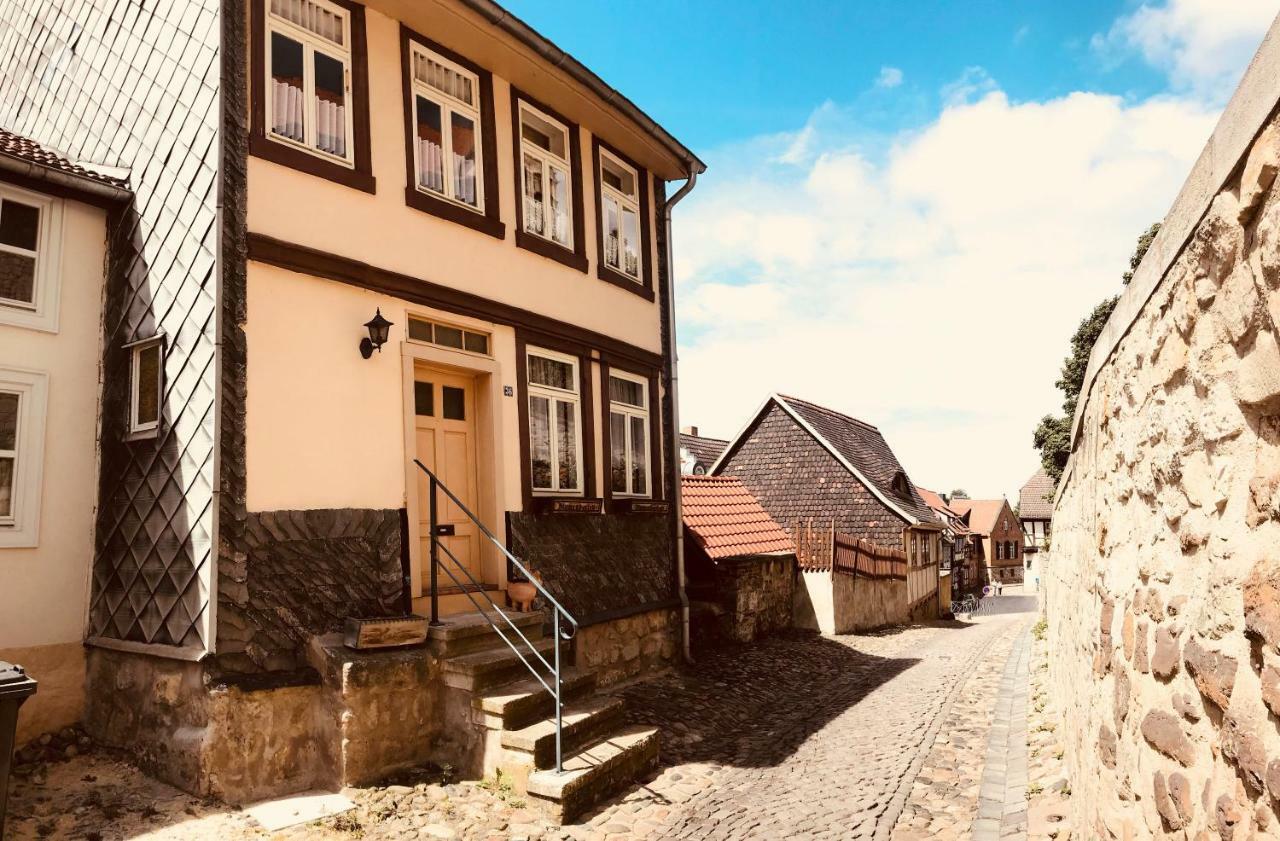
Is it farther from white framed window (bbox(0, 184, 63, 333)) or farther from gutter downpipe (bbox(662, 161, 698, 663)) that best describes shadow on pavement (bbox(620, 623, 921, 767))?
white framed window (bbox(0, 184, 63, 333))

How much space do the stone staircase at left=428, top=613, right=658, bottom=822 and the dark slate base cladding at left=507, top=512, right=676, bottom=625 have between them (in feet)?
5.02

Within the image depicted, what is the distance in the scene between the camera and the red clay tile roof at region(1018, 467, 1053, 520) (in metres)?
65.9

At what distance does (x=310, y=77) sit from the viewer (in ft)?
25.1

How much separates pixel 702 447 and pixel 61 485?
23.7 m

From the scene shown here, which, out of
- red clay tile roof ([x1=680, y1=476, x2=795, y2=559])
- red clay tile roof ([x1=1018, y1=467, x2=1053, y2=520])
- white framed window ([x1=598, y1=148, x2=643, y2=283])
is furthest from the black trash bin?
red clay tile roof ([x1=1018, y1=467, x2=1053, y2=520])

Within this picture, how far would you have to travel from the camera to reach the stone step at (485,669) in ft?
22.8

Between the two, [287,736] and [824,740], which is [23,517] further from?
[824,740]

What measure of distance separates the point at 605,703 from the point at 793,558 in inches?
383

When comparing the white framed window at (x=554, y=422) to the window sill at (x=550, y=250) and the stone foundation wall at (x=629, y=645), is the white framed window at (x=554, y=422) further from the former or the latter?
the stone foundation wall at (x=629, y=645)

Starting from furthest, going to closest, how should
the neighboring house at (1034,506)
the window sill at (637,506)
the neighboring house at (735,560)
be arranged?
the neighboring house at (1034,506)
the neighboring house at (735,560)
the window sill at (637,506)

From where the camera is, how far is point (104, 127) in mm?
8289

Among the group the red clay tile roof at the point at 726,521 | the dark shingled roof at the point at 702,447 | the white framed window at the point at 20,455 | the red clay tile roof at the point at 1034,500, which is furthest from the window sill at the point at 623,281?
the red clay tile roof at the point at 1034,500

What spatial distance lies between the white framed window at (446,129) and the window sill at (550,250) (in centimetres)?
64

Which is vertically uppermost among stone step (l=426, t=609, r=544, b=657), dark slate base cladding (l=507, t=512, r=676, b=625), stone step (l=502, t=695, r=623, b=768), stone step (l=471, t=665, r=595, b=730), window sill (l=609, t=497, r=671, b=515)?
window sill (l=609, t=497, r=671, b=515)
